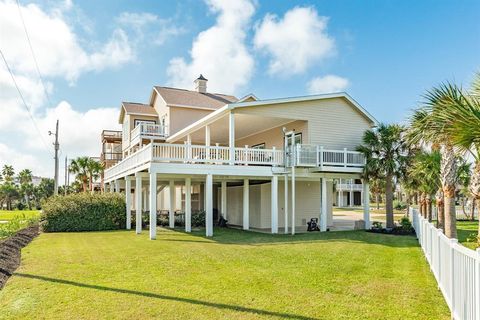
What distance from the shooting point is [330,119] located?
65.4ft

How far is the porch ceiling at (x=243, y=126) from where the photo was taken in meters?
19.1

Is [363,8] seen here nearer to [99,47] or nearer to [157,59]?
[157,59]

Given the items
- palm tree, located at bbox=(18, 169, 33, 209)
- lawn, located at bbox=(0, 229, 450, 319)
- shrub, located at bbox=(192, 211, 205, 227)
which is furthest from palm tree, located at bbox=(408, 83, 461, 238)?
palm tree, located at bbox=(18, 169, 33, 209)

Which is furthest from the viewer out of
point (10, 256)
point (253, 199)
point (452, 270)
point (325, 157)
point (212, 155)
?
point (253, 199)

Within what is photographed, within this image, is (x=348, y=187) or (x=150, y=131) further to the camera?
(x=348, y=187)

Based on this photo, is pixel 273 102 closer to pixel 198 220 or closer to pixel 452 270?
pixel 198 220

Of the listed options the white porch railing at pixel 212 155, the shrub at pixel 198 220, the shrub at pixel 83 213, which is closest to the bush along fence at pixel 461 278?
the white porch railing at pixel 212 155

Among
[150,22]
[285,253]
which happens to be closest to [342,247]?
[285,253]

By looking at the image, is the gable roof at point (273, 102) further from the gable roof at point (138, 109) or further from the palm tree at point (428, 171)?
the gable roof at point (138, 109)

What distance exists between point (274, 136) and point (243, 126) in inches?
79.0

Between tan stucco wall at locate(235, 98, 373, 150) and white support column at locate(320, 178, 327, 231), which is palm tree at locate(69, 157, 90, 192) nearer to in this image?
tan stucco wall at locate(235, 98, 373, 150)

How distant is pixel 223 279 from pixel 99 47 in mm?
11429

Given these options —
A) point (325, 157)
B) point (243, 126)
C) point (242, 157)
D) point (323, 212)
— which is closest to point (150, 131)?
point (243, 126)

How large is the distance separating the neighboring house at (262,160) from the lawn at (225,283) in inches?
172
